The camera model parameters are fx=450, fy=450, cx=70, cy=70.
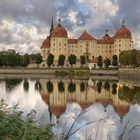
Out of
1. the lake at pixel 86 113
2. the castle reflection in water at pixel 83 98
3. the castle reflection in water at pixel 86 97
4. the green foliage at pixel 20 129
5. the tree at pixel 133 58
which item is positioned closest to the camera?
the green foliage at pixel 20 129

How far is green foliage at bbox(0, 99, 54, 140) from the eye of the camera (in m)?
6.22

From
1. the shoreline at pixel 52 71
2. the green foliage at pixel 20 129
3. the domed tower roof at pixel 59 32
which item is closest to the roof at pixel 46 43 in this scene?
the domed tower roof at pixel 59 32

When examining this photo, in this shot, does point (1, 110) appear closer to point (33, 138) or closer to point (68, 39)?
point (33, 138)

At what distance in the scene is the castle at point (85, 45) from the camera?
95562 mm

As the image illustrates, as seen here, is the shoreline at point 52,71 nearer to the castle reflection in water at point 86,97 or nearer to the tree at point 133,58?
the tree at point 133,58

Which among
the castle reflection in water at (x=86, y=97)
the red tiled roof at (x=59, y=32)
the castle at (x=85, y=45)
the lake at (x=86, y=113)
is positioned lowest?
the castle reflection in water at (x=86, y=97)

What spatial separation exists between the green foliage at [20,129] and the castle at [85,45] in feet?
287

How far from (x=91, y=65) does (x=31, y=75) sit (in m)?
14.6

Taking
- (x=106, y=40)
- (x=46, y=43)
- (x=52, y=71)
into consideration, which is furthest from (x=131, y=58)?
(x=46, y=43)

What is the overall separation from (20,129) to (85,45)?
90.5m

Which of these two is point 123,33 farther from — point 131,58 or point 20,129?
point 20,129

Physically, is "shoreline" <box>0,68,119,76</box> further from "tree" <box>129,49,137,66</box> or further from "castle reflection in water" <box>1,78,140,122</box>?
"castle reflection in water" <box>1,78,140,122</box>

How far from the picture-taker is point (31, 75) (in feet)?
250

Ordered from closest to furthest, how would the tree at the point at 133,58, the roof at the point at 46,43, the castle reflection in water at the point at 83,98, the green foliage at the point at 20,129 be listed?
the green foliage at the point at 20,129 < the castle reflection in water at the point at 83,98 < the tree at the point at 133,58 < the roof at the point at 46,43
